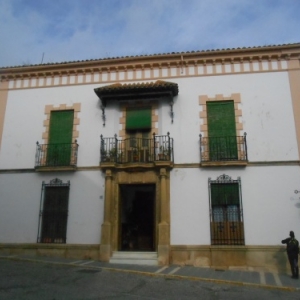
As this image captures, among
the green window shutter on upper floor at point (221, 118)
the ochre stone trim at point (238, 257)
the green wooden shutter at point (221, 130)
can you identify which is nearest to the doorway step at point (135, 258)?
the ochre stone trim at point (238, 257)

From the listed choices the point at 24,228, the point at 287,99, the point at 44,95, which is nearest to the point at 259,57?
the point at 287,99

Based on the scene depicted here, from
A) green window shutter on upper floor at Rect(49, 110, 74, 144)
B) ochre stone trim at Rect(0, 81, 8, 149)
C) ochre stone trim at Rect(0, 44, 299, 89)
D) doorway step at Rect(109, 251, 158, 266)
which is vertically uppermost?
ochre stone trim at Rect(0, 44, 299, 89)

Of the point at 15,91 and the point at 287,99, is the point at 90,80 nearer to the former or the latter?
the point at 15,91

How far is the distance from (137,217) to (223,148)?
14.8 ft

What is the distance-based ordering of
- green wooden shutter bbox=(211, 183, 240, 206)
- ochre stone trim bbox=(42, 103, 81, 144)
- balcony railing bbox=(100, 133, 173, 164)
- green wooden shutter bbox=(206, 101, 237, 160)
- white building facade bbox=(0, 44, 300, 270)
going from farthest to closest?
ochre stone trim bbox=(42, 103, 81, 144) → balcony railing bbox=(100, 133, 173, 164) → green wooden shutter bbox=(206, 101, 237, 160) → green wooden shutter bbox=(211, 183, 240, 206) → white building facade bbox=(0, 44, 300, 270)

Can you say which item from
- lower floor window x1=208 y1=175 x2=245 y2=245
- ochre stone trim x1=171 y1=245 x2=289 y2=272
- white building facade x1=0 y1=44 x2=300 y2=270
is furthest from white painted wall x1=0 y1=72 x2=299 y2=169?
ochre stone trim x1=171 y1=245 x2=289 y2=272

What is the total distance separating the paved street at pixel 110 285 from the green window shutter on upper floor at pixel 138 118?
501 cm

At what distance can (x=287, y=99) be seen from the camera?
11.7 m

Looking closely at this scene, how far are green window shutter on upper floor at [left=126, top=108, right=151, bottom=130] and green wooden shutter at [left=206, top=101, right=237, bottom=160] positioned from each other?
2255 millimetres

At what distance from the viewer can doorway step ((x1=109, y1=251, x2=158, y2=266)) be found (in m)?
10.7

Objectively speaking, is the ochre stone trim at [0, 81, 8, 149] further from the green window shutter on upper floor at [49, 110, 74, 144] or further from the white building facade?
the green window shutter on upper floor at [49, 110, 74, 144]

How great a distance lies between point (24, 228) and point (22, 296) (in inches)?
237

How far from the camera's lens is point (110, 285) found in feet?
25.1

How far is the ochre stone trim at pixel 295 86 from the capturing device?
11430mm
